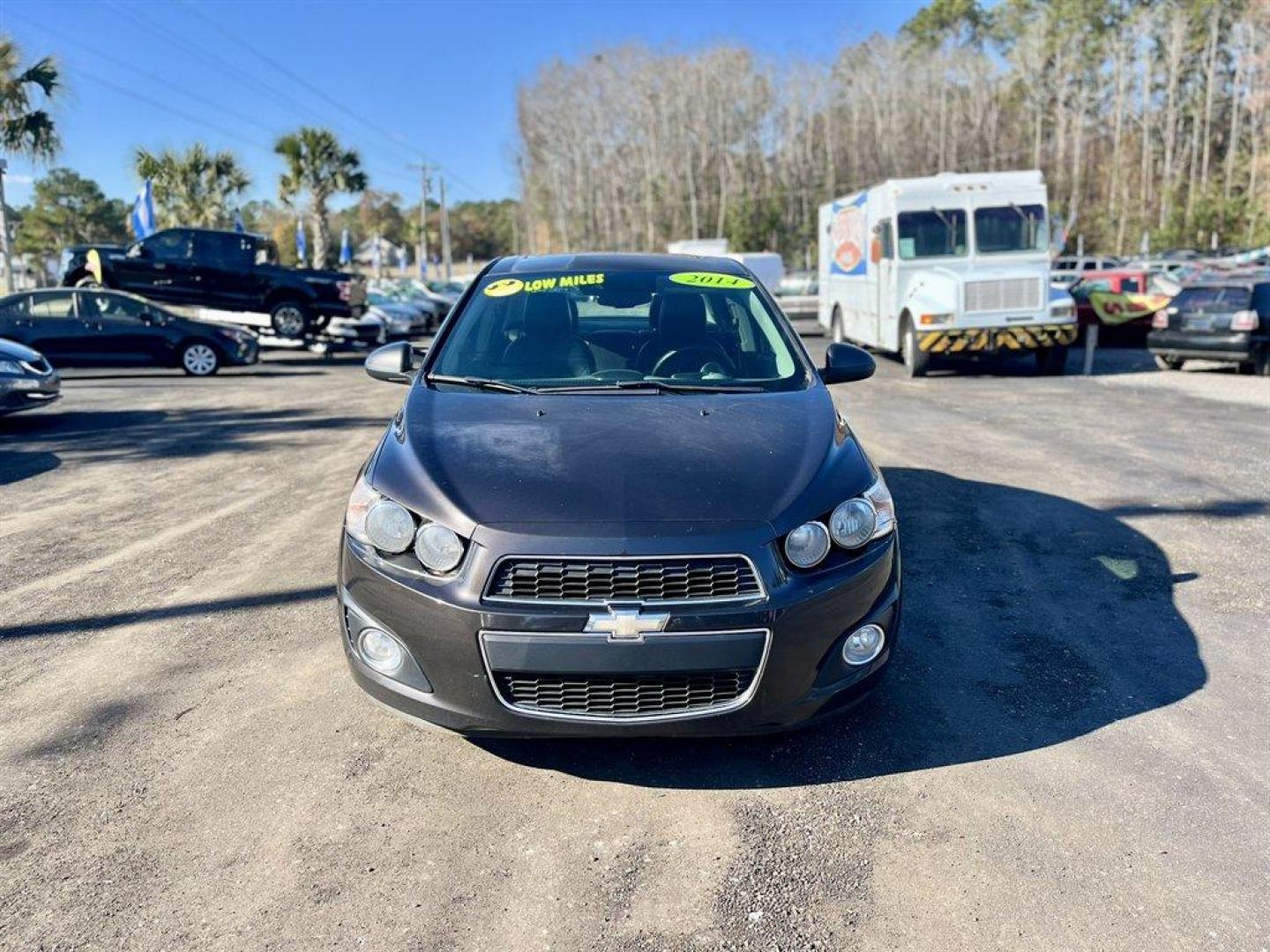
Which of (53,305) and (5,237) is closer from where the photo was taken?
(53,305)

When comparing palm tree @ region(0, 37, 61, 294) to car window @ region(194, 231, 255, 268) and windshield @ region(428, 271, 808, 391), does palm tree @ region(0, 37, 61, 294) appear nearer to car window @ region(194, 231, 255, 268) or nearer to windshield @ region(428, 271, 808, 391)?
car window @ region(194, 231, 255, 268)

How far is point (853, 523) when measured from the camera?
10.6ft

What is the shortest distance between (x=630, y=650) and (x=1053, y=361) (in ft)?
49.8

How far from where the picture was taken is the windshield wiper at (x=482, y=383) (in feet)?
13.5

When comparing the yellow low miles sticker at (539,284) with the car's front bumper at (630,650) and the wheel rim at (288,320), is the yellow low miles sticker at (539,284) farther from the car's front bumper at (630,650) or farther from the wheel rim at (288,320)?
the wheel rim at (288,320)

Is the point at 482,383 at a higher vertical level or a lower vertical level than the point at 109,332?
lower

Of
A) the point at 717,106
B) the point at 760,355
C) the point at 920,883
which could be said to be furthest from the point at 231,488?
the point at 717,106

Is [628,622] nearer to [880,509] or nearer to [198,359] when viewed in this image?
[880,509]

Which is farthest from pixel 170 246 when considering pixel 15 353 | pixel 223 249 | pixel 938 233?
pixel 938 233

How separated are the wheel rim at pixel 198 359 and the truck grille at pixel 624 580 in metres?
15.8

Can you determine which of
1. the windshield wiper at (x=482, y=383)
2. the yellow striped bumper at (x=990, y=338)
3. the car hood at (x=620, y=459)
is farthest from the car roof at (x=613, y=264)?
the yellow striped bumper at (x=990, y=338)

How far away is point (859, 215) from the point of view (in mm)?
18656

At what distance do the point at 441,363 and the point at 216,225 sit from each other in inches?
1559

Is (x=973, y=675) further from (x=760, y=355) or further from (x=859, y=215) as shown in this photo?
(x=859, y=215)
